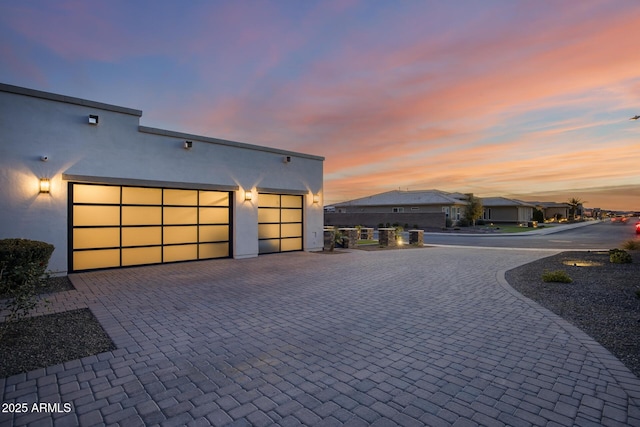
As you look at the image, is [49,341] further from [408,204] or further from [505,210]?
[505,210]

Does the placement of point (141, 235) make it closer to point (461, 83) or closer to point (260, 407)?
point (260, 407)

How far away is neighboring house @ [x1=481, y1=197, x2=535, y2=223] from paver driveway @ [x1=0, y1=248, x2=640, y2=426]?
54.4m

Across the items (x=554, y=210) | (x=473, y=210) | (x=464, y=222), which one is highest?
(x=554, y=210)

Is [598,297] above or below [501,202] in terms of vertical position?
below

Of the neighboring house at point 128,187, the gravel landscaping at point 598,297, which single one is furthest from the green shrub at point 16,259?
the gravel landscaping at point 598,297

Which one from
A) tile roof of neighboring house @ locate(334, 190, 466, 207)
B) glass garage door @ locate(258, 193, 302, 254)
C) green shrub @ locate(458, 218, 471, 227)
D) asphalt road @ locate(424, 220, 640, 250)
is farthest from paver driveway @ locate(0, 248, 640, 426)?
green shrub @ locate(458, 218, 471, 227)

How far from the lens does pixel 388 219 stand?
Answer: 46031 mm

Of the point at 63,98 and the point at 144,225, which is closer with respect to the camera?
the point at 63,98

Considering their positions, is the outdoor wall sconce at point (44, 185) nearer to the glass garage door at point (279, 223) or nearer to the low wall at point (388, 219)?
the glass garage door at point (279, 223)

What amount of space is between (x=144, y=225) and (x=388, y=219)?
37544 millimetres

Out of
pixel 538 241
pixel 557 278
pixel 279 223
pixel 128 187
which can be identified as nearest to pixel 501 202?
pixel 538 241

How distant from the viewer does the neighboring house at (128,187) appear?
31.9ft

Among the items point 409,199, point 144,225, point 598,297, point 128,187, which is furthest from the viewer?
point 409,199

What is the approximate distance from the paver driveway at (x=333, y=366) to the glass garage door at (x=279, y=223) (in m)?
7.75
